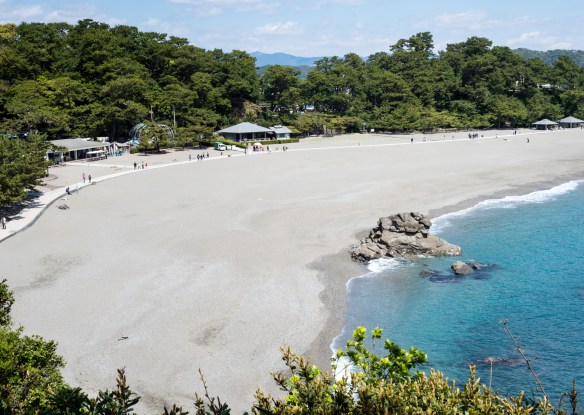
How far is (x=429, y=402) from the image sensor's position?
8.05 m

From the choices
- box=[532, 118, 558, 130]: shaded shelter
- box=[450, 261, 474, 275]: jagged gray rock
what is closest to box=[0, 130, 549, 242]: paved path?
box=[532, 118, 558, 130]: shaded shelter

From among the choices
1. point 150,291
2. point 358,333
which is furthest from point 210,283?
point 358,333

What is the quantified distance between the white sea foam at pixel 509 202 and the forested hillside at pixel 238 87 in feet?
135

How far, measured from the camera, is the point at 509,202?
44750mm

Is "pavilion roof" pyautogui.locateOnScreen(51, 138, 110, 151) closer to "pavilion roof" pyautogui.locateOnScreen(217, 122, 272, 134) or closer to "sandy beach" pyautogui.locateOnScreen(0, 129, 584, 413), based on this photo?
"sandy beach" pyautogui.locateOnScreen(0, 129, 584, 413)

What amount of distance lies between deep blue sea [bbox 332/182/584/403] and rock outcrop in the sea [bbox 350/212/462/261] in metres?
0.93

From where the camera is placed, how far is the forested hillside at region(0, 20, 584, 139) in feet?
233

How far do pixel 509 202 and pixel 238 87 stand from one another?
5049cm

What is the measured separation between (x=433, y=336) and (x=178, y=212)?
23.6 meters

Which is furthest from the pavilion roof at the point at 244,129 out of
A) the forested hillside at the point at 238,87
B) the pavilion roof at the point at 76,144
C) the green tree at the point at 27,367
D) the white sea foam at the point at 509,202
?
the green tree at the point at 27,367

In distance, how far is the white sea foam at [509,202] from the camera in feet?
126

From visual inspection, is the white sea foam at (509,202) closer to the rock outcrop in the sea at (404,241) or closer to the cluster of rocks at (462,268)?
the rock outcrop in the sea at (404,241)

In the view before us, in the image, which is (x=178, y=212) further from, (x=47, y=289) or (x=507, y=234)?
(x=507, y=234)

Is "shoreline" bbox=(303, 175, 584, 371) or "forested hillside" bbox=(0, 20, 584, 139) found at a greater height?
"forested hillside" bbox=(0, 20, 584, 139)
